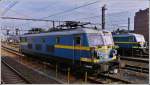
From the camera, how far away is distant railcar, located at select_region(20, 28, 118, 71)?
11.9 metres

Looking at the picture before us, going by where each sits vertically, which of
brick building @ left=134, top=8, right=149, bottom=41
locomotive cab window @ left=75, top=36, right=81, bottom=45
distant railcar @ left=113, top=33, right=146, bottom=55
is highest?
brick building @ left=134, top=8, right=149, bottom=41

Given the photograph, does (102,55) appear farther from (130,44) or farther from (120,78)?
(130,44)

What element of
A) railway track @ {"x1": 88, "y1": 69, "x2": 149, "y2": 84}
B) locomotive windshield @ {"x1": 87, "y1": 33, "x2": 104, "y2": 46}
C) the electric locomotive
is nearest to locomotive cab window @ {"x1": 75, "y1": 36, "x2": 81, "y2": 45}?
the electric locomotive

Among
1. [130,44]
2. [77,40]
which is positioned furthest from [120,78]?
[130,44]

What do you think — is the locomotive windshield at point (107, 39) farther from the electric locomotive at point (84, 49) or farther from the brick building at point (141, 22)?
the brick building at point (141, 22)

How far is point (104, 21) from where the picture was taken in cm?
3198

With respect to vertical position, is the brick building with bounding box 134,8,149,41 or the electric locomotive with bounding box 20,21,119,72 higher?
the brick building with bounding box 134,8,149,41

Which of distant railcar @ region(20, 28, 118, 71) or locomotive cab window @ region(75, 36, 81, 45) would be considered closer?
distant railcar @ region(20, 28, 118, 71)

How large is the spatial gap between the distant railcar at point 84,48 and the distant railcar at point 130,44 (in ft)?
38.0

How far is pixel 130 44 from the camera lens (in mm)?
24766

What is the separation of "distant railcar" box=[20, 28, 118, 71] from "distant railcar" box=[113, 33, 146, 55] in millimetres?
11587

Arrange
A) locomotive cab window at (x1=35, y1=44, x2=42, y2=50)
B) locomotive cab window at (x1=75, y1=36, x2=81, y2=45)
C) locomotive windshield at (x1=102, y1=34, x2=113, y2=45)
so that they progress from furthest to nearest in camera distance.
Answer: locomotive cab window at (x1=35, y1=44, x2=42, y2=50) < locomotive windshield at (x1=102, y1=34, x2=113, y2=45) < locomotive cab window at (x1=75, y1=36, x2=81, y2=45)

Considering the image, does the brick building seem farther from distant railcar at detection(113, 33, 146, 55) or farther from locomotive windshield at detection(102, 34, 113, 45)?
locomotive windshield at detection(102, 34, 113, 45)

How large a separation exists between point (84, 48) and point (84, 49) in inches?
2.0
